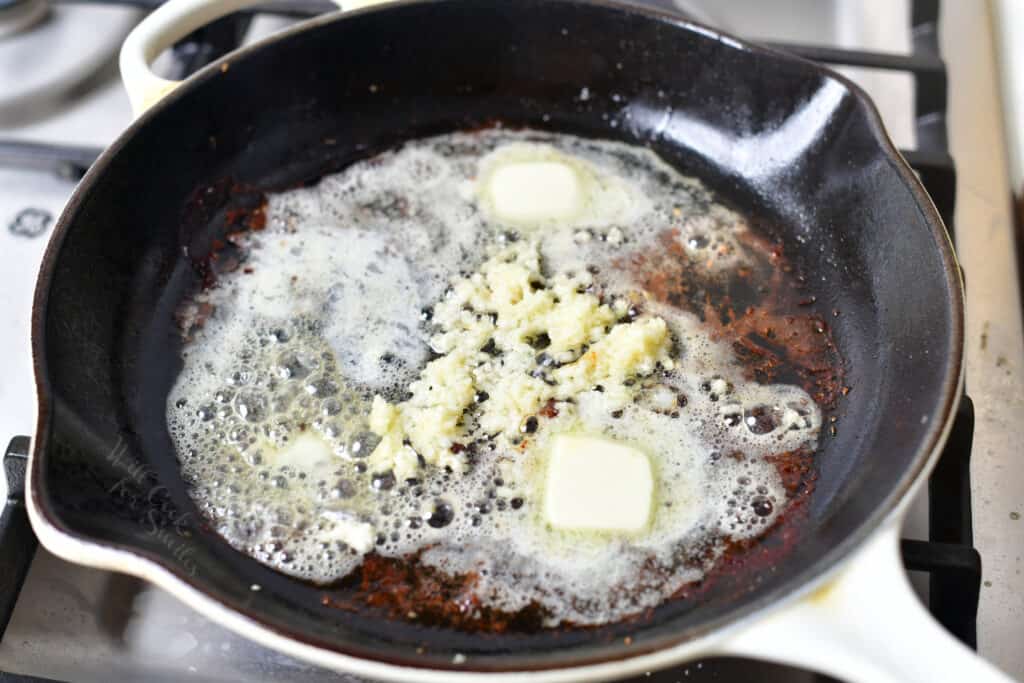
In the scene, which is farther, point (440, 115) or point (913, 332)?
point (440, 115)

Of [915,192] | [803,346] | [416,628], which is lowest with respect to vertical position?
[416,628]

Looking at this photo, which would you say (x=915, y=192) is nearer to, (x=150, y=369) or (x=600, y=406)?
(x=600, y=406)

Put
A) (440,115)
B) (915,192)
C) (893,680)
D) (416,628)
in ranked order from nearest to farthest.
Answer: (893,680)
(416,628)
(915,192)
(440,115)

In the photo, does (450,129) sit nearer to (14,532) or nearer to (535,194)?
(535,194)

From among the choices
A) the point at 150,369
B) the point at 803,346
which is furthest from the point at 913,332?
the point at 150,369

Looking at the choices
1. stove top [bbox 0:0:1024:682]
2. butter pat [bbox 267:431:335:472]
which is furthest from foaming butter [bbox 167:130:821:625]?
stove top [bbox 0:0:1024:682]

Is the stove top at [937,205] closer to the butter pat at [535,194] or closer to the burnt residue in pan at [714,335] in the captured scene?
the burnt residue in pan at [714,335]
